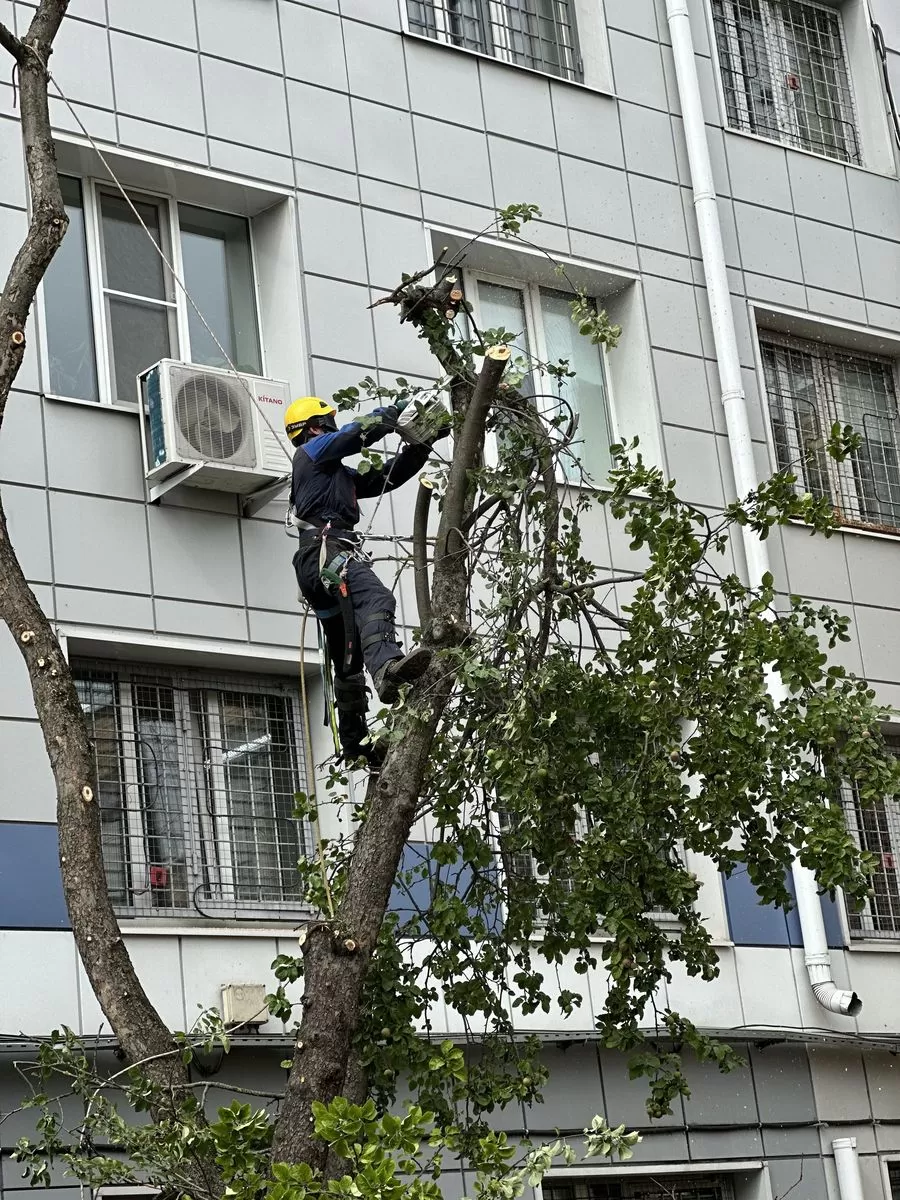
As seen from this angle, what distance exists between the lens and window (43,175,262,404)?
1159 cm

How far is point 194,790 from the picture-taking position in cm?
1120

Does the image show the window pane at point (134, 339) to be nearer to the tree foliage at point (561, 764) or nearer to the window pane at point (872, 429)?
the tree foliage at point (561, 764)

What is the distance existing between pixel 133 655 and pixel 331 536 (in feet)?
6.36

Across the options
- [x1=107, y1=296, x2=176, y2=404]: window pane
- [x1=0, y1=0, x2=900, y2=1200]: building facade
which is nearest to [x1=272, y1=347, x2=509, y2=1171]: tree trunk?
[x1=0, y1=0, x2=900, y2=1200]: building facade

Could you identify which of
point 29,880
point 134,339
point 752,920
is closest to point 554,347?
point 134,339

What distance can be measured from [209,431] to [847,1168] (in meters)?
6.41

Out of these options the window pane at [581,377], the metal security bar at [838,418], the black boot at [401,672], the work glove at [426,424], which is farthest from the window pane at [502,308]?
the black boot at [401,672]

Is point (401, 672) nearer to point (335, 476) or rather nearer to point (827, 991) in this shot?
point (335, 476)

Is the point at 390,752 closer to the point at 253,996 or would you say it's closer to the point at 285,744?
the point at 253,996

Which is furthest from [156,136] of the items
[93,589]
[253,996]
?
[253,996]

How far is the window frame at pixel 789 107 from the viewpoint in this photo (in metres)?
15.6

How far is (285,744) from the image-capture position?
11.7m

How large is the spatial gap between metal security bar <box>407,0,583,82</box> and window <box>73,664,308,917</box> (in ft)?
18.1

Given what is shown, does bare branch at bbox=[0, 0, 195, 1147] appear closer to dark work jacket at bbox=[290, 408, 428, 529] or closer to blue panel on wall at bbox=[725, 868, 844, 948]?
dark work jacket at bbox=[290, 408, 428, 529]
